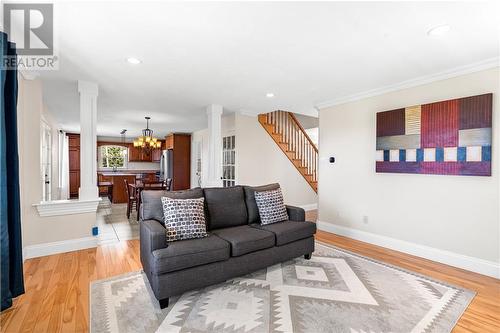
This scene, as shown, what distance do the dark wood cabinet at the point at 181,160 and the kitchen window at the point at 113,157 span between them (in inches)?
105

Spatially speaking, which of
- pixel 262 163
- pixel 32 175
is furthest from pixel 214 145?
pixel 32 175

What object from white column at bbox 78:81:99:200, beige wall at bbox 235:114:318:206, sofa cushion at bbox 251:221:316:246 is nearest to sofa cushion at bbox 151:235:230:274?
sofa cushion at bbox 251:221:316:246

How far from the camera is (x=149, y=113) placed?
5.70 metres

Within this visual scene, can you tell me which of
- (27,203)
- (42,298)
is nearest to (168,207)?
(42,298)

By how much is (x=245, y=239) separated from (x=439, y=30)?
2.57 meters

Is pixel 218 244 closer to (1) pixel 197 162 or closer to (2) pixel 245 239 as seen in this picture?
(2) pixel 245 239

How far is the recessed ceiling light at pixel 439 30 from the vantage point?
2.09 m

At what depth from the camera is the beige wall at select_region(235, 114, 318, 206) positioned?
5547 mm

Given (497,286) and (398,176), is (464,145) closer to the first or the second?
(398,176)

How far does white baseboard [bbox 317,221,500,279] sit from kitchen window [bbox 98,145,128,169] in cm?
907

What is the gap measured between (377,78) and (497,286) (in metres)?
2.65

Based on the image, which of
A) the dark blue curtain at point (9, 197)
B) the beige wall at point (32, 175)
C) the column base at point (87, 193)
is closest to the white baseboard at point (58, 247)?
the beige wall at point (32, 175)

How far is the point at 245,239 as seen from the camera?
8.55ft

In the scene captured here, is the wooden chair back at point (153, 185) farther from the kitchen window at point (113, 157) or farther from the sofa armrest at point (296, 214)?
the kitchen window at point (113, 157)
